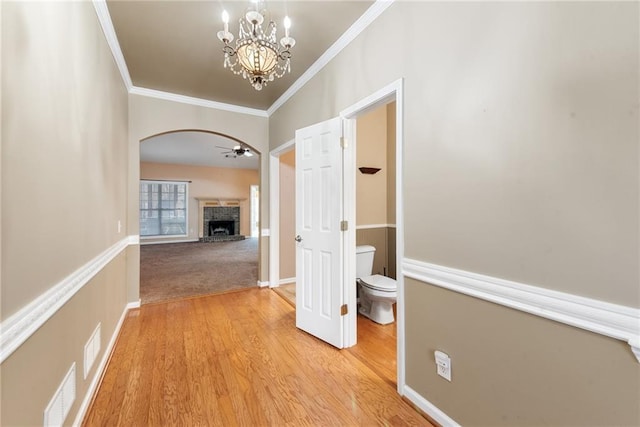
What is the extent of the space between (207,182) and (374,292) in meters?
8.05

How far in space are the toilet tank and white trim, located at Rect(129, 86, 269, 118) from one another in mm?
2424

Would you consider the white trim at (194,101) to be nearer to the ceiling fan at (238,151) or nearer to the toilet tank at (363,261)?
the ceiling fan at (238,151)

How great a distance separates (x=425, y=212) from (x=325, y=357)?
1.42 meters

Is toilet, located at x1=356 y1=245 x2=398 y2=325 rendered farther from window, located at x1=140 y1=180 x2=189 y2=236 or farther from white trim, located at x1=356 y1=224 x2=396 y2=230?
window, located at x1=140 y1=180 x2=189 y2=236

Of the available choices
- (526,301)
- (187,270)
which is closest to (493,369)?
(526,301)

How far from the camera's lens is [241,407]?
1581 millimetres

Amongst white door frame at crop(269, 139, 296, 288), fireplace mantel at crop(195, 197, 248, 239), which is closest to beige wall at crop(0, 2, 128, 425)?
white door frame at crop(269, 139, 296, 288)

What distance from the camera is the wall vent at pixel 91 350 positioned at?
5.12ft

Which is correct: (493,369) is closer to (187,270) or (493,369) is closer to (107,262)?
(107,262)

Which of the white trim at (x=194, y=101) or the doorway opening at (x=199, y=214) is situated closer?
the white trim at (x=194, y=101)

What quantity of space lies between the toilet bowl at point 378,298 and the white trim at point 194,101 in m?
2.77

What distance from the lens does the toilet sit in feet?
8.24

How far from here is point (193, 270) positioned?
4.96m

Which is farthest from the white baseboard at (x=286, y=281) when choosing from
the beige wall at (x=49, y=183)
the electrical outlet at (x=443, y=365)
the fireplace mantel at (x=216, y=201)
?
the fireplace mantel at (x=216, y=201)
